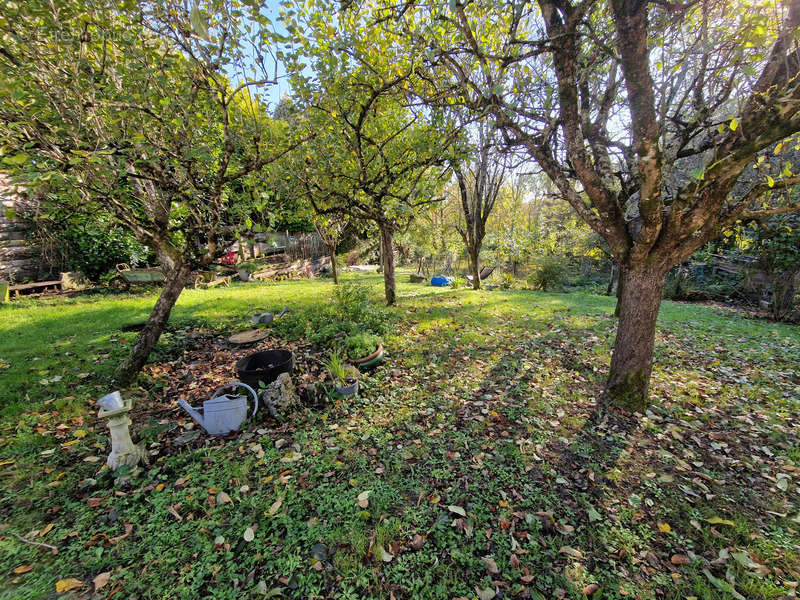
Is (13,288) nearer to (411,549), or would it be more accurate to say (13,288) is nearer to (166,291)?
(166,291)

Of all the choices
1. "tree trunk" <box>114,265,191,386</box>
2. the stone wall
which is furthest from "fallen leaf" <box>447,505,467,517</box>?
the stone wall

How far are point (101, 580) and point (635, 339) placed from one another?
555 cm

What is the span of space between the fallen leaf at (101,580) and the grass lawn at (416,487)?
0.01 meters

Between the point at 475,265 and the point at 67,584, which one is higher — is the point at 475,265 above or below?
above

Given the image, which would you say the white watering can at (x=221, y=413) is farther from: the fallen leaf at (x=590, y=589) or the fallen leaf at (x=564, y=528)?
the fallen leaf at (x=590, y=589)

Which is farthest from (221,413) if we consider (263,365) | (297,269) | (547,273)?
(297,269)

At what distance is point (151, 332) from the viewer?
4453 mm

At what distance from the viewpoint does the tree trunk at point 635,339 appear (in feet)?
12.0

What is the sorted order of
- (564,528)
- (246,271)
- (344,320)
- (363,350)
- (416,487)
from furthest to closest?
(246,271) < (344,320) < (363,350) < (416,487) < (564,528)

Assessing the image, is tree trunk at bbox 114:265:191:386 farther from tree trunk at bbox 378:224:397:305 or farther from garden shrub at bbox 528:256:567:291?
garden shrub at bbox 528:256:567:291

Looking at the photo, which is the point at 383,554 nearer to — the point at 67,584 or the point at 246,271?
the point at 67,584

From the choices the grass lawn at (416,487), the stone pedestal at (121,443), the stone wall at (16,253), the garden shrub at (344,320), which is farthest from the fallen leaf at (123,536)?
the stone wall at (16,253)

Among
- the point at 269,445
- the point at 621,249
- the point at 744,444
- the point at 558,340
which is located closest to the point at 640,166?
the point at 621,249

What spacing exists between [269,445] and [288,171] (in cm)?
462
